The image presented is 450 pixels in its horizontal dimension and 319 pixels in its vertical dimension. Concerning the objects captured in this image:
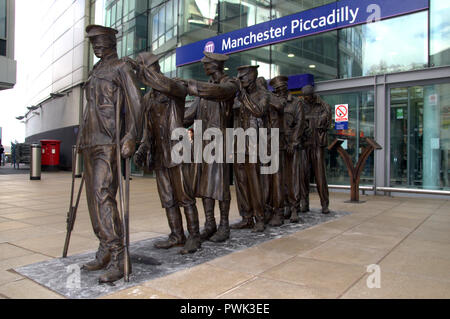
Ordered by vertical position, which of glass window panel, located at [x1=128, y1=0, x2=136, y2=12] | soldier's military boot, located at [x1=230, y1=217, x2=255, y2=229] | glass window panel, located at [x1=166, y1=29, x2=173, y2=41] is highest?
glass window panel, located at [x1=128, y1=0, x2=136, y2=12]

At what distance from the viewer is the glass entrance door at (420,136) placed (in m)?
9.45

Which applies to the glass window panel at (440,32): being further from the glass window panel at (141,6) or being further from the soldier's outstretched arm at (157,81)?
the glass window panel at (141,6)

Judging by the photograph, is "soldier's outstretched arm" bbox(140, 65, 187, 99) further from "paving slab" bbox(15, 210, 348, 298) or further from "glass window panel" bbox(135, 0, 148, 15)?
"glass window panel" bbox(135, 0, 148, 15)

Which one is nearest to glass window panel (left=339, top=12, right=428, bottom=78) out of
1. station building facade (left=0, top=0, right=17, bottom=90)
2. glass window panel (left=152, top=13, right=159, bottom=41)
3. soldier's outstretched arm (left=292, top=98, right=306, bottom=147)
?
soldier's outstretched arm (left=292, top=98, right=306, bottom=147)

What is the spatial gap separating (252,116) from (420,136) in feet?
22.1

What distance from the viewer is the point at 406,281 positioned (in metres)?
3.01

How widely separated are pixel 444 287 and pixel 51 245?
399 centimetres

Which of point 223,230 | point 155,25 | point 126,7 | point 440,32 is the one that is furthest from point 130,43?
point 223,230

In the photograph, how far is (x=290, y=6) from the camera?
1188cm

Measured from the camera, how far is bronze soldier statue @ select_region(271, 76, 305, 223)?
5.95 metres

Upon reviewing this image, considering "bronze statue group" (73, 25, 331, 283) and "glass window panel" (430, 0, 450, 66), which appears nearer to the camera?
"bronze statue group" (73, 25, 331, 283)

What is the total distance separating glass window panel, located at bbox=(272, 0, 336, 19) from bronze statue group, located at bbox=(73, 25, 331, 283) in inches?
259

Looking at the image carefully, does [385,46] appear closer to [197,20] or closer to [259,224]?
[259,224]
